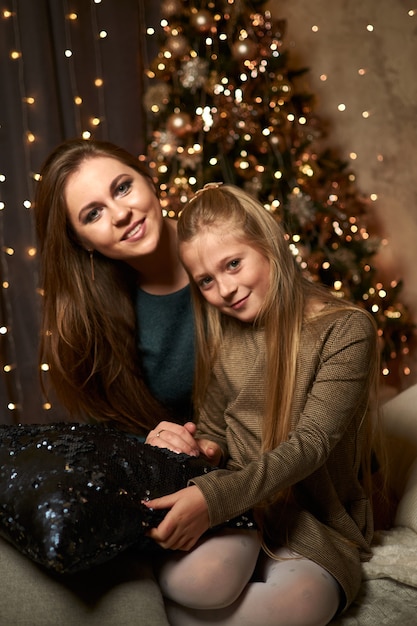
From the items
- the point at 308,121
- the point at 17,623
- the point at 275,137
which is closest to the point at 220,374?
the point at 17,623

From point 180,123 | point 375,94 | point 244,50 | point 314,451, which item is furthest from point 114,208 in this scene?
point 375,94

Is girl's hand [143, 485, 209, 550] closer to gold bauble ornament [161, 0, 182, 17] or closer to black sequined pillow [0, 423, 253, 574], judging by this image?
black sequined pillow [0, 423, 253, 574]

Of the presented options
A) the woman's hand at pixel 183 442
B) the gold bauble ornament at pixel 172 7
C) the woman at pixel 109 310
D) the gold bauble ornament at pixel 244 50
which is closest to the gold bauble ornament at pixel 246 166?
the gold bauble ornament at pixel 244 50

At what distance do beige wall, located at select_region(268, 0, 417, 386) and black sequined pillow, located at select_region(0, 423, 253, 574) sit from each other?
253 cm

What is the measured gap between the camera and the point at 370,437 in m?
2.02

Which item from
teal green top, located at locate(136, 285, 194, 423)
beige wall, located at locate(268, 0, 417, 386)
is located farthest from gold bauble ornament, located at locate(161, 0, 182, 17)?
teal green top, located at locate(136, 285, 194, 423)

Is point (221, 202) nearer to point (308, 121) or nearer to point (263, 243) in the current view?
point (263, 243)

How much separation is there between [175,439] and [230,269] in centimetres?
42

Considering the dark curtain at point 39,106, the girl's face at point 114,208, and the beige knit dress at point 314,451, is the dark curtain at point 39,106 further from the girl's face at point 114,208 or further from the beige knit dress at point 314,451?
the beige knit dress at point 314,451

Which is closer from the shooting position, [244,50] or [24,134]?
[244,50]

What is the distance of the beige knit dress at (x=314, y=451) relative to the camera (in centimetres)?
158

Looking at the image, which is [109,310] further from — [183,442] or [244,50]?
[244,50]

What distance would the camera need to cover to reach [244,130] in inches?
133

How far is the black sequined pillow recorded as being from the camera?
1402 mm
